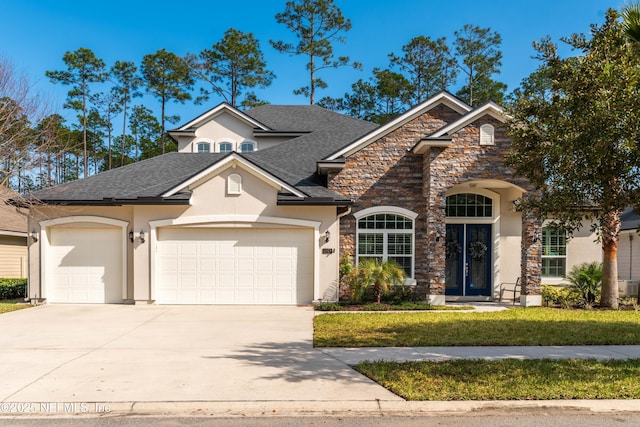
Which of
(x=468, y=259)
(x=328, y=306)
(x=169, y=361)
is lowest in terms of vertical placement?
(x=328, y=306)

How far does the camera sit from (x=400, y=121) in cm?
1484

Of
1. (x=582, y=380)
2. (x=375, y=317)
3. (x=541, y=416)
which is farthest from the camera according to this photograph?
(x=375, y=317)

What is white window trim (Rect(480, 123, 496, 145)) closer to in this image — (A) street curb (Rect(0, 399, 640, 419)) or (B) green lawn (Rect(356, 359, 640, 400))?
(B) green lawn (Rect(356, 359, 640, 400))

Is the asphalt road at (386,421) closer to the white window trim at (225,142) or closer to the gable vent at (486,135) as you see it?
the gable vent at (486,135)

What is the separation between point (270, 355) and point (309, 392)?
6.68 feet

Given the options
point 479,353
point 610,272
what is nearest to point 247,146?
point 610,272

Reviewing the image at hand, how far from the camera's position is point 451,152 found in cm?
1386

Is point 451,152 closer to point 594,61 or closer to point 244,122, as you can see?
point 594,61

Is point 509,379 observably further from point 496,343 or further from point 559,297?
point 559,297

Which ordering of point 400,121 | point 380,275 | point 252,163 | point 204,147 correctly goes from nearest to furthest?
point 380,275 → point 252,163 → point 400,121 → point 204,147

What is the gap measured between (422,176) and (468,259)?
134 inches

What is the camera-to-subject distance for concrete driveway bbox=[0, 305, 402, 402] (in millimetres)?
5863

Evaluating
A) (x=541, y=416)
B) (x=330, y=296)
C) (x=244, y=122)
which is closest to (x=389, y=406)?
(x=541, y=416)

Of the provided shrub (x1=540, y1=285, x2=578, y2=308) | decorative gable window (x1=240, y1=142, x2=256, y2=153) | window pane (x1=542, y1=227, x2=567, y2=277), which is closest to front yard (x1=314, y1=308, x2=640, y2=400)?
shrub (x1=540, y1=285, x2=578, y2=308)
